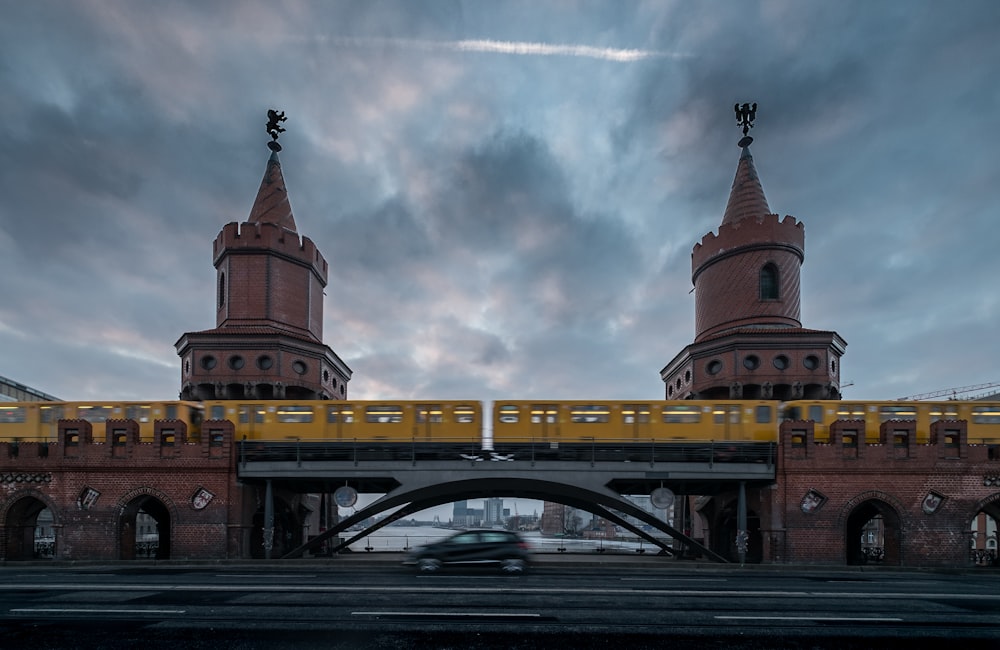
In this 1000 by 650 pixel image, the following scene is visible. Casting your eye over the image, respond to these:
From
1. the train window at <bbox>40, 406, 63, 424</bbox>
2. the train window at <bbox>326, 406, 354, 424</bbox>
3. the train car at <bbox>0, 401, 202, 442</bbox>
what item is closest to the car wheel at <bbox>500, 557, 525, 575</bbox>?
the train window at <bbox>326, 406, 354, 424</bbox>

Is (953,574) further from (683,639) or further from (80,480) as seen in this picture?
(80,480)

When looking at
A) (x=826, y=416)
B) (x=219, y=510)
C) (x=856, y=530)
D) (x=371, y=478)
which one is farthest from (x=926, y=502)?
(x=219, y=510)

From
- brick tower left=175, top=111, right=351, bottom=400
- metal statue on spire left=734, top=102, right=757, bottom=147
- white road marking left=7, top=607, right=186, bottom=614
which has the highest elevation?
metal statue on spire left=734, top=102, right=757, bottom=147

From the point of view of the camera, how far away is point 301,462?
27469 millimetres

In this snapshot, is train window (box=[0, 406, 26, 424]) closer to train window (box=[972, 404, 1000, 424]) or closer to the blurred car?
the blurred car

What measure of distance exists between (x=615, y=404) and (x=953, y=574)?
14398 millimetres

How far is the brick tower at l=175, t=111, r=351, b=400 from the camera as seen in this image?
121ft

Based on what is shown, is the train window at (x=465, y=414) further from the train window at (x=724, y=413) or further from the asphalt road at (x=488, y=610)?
the train window at (x=724, y=413)

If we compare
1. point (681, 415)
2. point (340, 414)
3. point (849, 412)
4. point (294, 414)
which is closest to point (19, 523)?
point (294, 414)

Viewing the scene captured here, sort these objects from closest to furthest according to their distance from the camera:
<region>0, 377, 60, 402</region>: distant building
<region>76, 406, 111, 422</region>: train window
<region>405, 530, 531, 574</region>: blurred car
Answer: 1. <region>405, 530, 531, 574</region>: blurred car
2. <region>76, 406, 111, 422</region>: train window
3. <region>0, 377, 60, 402</region>: distant building

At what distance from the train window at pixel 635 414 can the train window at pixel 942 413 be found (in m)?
12.9

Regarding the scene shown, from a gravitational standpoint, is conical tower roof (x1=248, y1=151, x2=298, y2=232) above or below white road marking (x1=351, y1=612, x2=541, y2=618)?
above

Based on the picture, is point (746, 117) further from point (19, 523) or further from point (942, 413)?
point (19, 523)

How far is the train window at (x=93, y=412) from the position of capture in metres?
30.1
